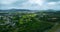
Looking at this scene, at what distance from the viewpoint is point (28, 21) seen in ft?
6.00

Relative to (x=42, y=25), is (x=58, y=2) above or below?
above

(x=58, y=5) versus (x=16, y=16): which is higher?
(x=58, y=5)

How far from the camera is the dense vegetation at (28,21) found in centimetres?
177

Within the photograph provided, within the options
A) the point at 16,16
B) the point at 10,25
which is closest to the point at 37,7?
the point at 16,16

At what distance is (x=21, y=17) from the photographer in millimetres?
1830

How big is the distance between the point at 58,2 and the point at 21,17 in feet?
1.97

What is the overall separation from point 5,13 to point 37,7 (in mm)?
484

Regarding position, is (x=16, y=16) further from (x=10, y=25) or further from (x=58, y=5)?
(x=58, y=5)

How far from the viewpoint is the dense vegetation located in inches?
69.5

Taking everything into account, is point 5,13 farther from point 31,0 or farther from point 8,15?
point 31,0

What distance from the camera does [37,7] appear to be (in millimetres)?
1839

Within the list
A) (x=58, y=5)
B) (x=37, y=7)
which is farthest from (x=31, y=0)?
(x=58, y=5)

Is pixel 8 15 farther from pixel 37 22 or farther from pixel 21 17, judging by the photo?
pixel 37 22

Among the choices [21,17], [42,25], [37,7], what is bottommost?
[42,25]
